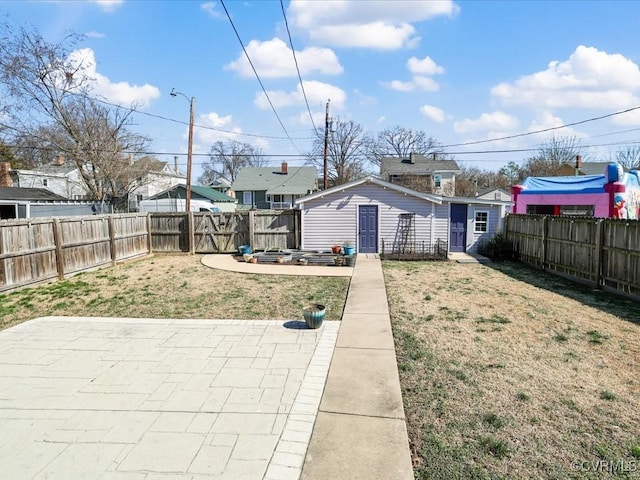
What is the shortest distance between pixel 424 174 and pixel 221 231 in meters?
24.3

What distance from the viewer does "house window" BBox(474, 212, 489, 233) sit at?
16.4 m

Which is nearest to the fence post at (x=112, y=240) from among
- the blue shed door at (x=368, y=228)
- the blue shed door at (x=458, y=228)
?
the blue shed door at (x=368, y=228)

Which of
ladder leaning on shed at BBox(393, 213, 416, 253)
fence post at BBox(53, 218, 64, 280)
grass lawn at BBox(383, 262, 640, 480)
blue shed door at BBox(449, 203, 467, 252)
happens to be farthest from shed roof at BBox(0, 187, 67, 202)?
grass lawn at BBox(383, 262, 640, 480)

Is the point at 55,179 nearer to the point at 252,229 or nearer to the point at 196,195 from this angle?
the point at 196,195

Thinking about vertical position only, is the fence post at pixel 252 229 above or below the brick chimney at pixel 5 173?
below

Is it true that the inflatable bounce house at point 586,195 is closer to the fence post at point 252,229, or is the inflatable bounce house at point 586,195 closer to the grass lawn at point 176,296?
the grass lawn at point 176,296

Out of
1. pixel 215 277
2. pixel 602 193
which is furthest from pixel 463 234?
pixel 215 277

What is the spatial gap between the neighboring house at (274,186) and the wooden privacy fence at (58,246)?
2639cm

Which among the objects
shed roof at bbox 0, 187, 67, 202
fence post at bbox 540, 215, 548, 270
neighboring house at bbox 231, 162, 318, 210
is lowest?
fence post at bbox 540, 215, 548, 270

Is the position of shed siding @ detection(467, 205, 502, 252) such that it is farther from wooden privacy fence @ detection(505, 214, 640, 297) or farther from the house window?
wooden privacy fence @ detection(505, 214, 640, 297)

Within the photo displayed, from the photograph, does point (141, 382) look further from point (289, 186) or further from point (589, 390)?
point (289, 186)

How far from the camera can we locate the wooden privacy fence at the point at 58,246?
9.21 m

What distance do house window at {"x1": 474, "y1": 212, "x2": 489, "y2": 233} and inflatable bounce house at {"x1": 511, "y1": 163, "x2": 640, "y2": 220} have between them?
2.80 m

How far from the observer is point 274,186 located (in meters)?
41.3
